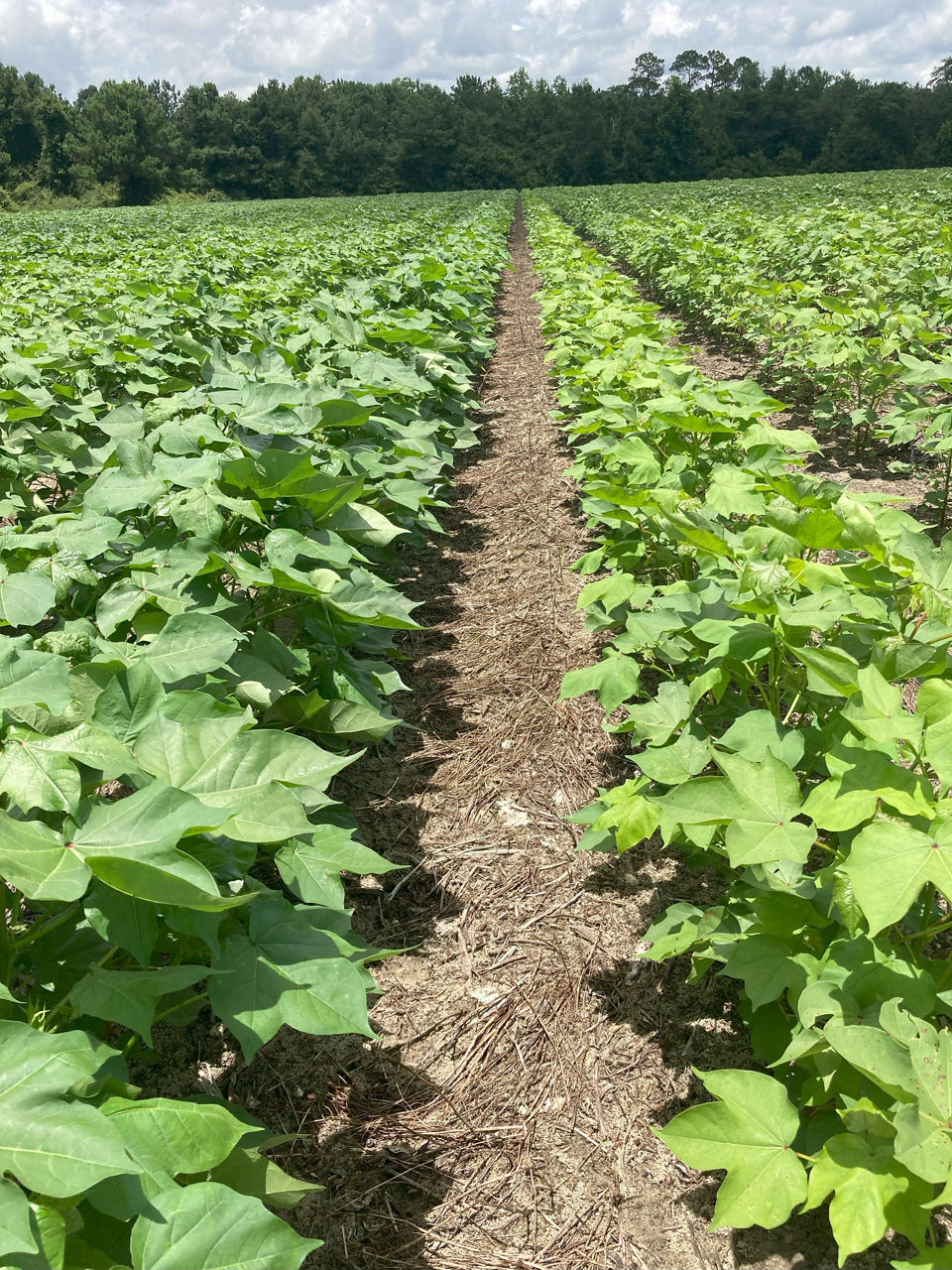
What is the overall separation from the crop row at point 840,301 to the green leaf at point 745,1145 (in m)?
3.20

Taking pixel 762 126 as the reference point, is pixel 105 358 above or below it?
below

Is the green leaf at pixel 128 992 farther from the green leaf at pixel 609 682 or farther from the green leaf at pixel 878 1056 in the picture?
the green leaf at pixel 609 682

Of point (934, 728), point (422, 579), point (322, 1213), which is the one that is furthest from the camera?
point (422, 579)

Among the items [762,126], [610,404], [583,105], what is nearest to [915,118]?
[762,126]

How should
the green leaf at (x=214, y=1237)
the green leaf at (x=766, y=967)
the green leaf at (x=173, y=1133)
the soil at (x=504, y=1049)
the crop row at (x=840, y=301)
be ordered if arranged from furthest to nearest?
1. the crop row at (x=840, y=301)
2. the soil at (x=504, y=1049)
3. the green leaf at (x=766, y=967)
4. the green leaf at (x=173, y=1133)
5. the green leaf at (x=214, y=1237)

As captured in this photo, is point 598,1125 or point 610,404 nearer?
point 598,1125

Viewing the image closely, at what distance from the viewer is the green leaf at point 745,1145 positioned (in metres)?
1.25

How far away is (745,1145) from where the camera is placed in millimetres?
1312

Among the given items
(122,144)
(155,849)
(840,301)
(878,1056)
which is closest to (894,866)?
(878,1056)

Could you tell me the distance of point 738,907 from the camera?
1.72m

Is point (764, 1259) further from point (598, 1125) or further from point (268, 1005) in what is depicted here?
point (268, 1005)

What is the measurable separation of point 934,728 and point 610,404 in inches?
100

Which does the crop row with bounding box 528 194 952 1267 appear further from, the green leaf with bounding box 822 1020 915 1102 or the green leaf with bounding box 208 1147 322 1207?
the green leaf with bounding box 208 1147 322 1207

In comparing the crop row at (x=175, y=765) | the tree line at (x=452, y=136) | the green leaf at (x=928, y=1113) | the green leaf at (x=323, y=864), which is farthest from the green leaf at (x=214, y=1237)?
the tree line at (x=452, y=136)
